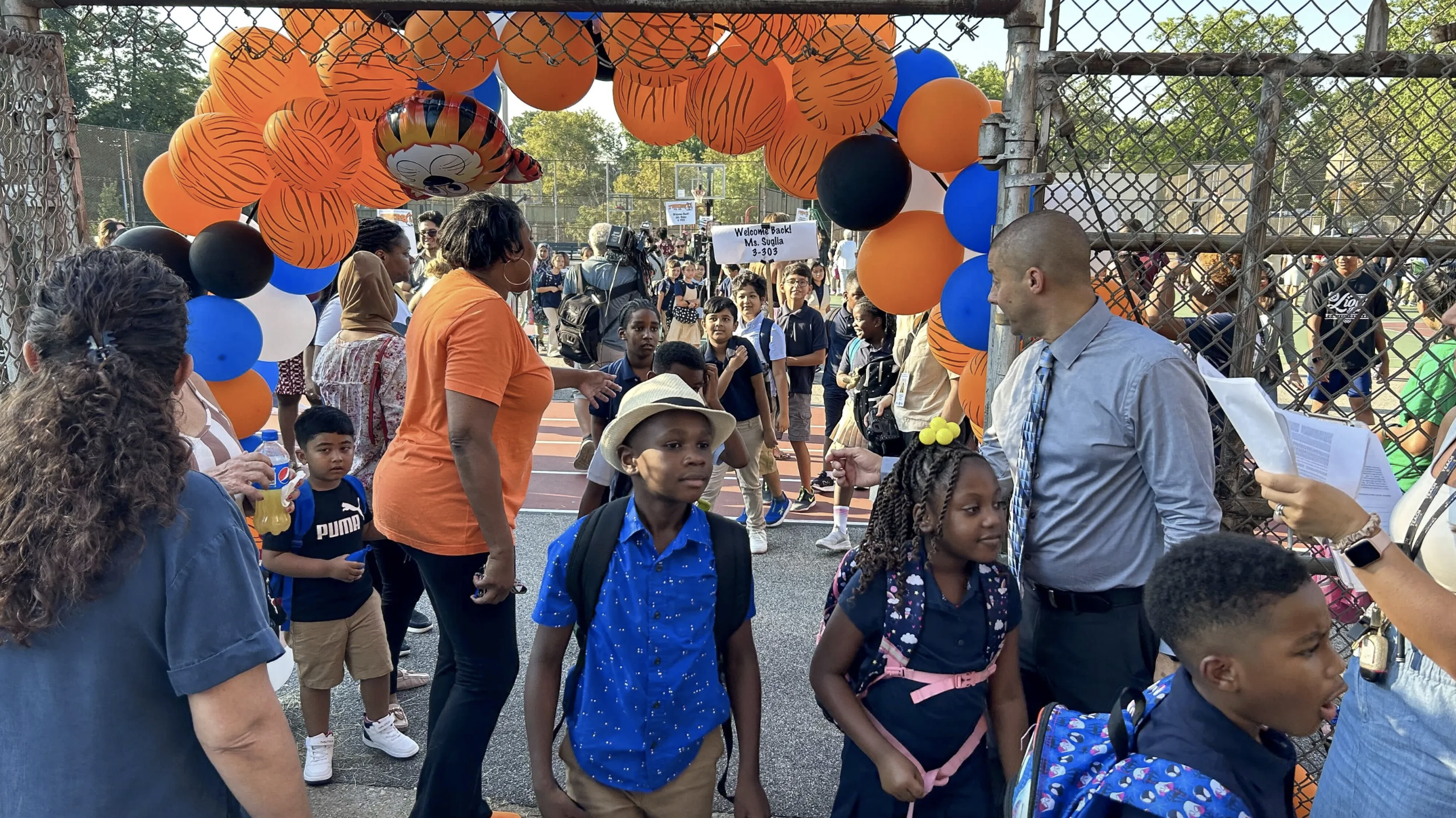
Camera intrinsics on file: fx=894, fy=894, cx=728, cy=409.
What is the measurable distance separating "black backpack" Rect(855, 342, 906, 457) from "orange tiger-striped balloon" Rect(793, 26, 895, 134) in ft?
8.57

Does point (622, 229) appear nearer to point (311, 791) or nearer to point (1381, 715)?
point (311, 791)

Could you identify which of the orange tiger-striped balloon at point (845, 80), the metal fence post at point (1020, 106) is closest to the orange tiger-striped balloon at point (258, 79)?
the orange tiger-striped balloon at point (845, 80)

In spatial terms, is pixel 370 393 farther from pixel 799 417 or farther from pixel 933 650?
pixel 799 417

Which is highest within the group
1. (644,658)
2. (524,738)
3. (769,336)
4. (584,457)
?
(769,336)

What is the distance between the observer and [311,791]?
3.25 m

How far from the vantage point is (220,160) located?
3693 millimetres

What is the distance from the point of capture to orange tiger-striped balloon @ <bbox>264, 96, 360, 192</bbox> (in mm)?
3688

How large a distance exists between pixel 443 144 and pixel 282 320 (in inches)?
66.8

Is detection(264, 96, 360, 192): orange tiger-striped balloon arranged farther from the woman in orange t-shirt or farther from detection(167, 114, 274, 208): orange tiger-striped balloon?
the woman in orange t-shirt

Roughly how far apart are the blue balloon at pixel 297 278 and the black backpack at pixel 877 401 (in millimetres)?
3360

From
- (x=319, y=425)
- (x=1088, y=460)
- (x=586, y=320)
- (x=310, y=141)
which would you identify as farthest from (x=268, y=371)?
(x=1088, y=460)

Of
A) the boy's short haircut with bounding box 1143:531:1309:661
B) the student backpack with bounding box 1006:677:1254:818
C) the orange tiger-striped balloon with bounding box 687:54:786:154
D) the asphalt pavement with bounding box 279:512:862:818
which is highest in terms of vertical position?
the orange tiger-striped balloon with bounding box 687:54:786:154

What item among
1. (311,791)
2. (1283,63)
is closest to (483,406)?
(311,791)

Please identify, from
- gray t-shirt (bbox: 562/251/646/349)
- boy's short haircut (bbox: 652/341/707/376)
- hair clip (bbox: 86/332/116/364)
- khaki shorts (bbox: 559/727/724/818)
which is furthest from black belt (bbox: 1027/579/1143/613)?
gray t-shirt (bbox: 562/251/646/349)
